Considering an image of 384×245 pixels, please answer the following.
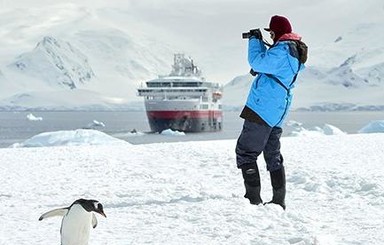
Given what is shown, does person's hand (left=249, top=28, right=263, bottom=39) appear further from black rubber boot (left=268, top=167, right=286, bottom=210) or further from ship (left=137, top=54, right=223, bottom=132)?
ship (left=137, top=54, right=223, bottom=132)

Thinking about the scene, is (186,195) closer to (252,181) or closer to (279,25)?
(252,181)

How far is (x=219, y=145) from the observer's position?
12.0 meters

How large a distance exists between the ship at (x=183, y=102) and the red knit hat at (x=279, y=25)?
54.3 meters

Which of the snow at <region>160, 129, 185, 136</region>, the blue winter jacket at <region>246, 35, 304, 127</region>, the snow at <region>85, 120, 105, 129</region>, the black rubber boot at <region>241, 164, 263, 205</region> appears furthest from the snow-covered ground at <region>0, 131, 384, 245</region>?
the snow at <region>85, 120, 105, 129</region>

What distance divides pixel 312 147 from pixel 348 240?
26.0 ft

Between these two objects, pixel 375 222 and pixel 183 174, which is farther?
pixel 183 174

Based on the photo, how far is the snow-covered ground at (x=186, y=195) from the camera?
4.20 meters

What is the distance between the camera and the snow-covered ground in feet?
13.8

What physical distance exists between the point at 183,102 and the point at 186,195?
180 feet

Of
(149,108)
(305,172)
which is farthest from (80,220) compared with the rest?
(149,108)

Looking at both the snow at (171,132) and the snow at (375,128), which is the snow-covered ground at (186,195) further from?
the snow at (171,132)

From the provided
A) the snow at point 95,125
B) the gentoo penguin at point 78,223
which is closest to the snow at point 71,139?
the gentoo penguin at point 78,223

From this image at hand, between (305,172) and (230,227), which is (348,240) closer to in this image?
(230,227)

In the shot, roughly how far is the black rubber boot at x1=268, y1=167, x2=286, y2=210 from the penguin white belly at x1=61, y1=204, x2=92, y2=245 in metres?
2.12
